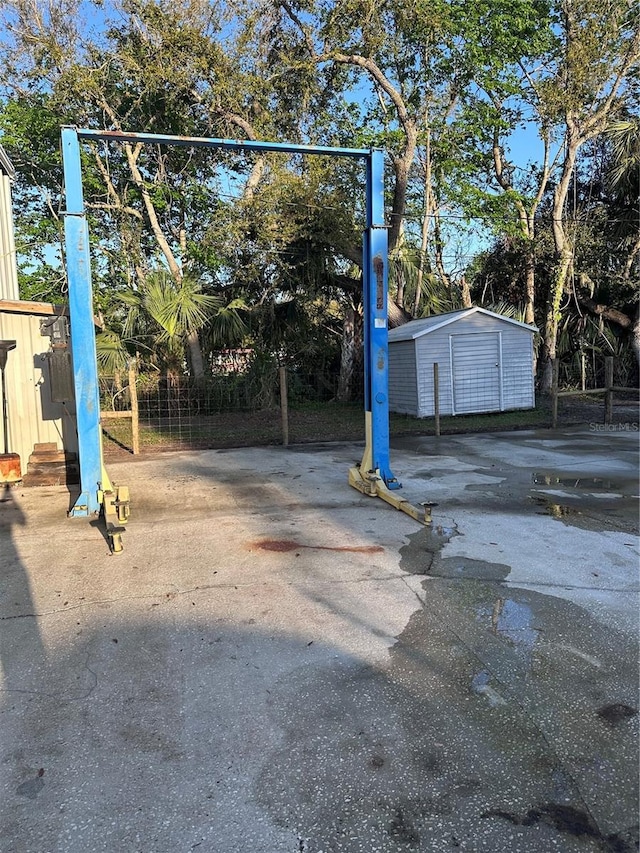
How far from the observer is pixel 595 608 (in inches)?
137

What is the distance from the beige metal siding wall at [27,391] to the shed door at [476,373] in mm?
8866

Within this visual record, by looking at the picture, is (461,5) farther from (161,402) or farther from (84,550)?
(84,550)

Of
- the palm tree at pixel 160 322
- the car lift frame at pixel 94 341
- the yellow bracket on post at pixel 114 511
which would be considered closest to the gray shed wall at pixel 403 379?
the palm tree at pixel 160 322

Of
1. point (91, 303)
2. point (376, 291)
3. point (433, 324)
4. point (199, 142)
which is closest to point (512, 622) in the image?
point (376, 291)

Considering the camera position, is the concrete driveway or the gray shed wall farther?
the gray shed wall

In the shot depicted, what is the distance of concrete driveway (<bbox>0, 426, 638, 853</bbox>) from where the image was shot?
1.93 metres

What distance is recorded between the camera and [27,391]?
8.03 m

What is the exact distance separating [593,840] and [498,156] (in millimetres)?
18540

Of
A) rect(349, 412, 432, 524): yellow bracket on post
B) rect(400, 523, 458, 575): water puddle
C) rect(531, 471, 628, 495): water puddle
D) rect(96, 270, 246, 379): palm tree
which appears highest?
rect(96, 270, 246, 379): palm tree

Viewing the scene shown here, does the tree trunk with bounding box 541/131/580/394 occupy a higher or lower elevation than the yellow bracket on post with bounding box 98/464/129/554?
higher

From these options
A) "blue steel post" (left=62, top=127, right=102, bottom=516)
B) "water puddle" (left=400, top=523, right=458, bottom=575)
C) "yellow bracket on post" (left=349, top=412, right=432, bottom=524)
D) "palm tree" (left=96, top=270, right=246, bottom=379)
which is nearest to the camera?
"water puddle" (left=400, top=523, right=458, bottom=575)

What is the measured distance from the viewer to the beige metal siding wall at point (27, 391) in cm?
788

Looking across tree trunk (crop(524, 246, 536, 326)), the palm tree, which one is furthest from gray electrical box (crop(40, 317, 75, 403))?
tree trunk (crop(524, 246, 536, 326))

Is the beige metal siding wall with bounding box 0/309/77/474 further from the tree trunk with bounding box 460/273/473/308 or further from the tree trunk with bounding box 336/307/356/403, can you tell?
the tree trunk with bounding box 460/273/473/308
